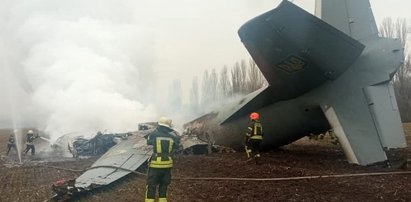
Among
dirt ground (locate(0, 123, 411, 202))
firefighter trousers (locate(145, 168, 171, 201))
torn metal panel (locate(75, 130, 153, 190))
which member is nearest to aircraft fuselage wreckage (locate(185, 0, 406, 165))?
dirt ground (locate(0, 123, 411, 202))

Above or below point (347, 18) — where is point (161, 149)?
below

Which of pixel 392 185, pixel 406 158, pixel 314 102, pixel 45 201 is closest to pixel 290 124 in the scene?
pixel 314 102

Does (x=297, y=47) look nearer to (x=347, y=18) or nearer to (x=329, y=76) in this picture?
(x=329, y=76)

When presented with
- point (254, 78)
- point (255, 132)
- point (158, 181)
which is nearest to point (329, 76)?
point (255, 132)

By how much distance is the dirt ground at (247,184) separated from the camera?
9273mm

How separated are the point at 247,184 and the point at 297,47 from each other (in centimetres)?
401

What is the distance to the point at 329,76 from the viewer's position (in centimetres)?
1292

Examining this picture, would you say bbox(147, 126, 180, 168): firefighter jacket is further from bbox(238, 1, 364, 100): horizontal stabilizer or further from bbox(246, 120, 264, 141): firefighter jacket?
bbox(246, 120, 264, 141): firefighter jacket

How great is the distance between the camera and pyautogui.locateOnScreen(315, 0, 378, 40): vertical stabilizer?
14.1 metres

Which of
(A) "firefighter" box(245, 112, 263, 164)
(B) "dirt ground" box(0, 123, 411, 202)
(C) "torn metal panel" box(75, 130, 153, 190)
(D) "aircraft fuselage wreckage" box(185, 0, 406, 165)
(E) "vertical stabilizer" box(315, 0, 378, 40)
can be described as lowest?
(B) "dirt ground" box(0, 123, 411, 202)

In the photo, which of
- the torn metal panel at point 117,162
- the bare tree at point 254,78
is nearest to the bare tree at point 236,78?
the bare tree at point 254,78

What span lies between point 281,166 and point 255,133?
5.08ft

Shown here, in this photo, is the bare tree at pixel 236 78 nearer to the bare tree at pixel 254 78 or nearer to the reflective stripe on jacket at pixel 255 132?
the bare tree at pixel 254 78

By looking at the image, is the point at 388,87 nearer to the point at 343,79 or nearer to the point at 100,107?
the point at 343,79
